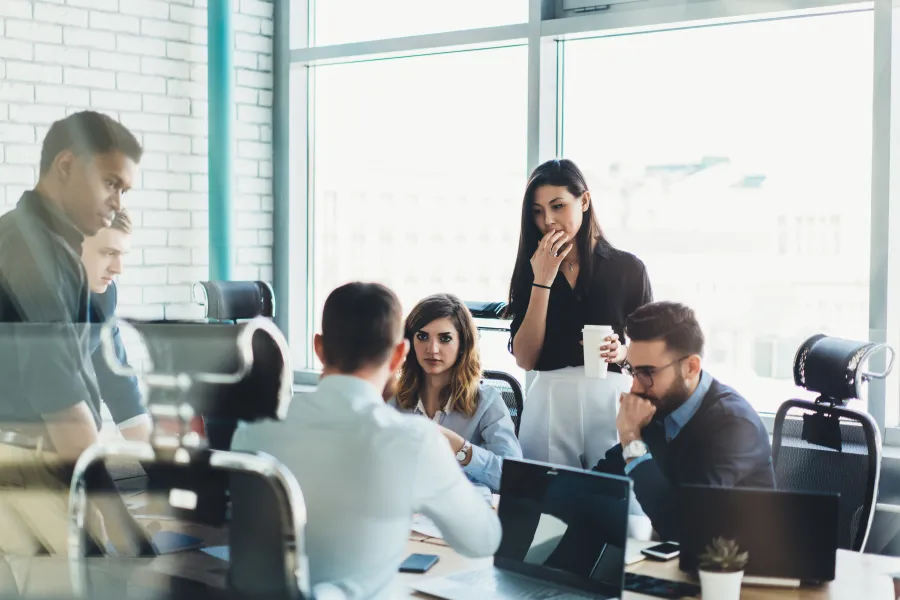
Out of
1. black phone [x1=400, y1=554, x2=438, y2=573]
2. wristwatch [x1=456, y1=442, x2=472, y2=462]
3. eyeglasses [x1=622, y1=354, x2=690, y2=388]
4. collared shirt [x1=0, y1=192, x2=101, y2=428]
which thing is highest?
collared shirt [x1=0, y1=192, x2=101, y2=428]

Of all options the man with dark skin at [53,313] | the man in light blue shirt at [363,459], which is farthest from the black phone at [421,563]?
the man with dark skin at [53,313]

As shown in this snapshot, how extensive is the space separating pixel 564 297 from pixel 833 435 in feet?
2.33

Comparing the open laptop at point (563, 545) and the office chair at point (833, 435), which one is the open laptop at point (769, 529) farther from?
the office chair at point (833, 435)

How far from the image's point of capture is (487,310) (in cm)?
252

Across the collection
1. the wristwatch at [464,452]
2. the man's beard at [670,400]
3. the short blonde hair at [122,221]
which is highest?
the short blonde hair at [122,221]

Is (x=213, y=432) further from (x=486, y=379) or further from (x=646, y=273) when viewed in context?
(x=486, y=379)

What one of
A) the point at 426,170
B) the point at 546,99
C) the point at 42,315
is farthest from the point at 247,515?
the point at 546,99

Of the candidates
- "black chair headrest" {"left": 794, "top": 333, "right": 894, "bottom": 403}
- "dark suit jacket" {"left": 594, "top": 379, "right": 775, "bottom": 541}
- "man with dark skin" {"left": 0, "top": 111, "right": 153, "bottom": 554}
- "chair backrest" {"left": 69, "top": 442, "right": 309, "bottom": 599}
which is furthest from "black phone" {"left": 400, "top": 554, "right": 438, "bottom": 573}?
"black chair headrest" {"left": 794, "top": 333, "right": 894, "bottom": 403}

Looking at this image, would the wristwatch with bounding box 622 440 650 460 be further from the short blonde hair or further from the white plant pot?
the short blonde hair

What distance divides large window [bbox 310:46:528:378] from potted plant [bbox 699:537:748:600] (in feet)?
2.35

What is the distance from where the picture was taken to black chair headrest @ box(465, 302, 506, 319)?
2.45 m

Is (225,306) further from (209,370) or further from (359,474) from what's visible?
(359,474)

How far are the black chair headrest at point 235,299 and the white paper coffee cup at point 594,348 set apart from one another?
1049 millimetres

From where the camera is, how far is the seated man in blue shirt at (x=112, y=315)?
849 mm
